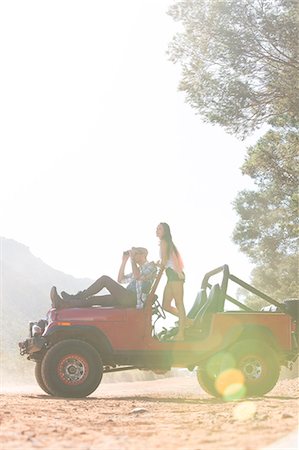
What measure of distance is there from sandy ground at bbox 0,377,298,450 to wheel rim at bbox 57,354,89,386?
1091 mm

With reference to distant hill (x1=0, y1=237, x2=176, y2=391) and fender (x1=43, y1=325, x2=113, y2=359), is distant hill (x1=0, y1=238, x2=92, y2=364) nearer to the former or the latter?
distant hill (x1=0, y1=237, x2=176, y2=391)

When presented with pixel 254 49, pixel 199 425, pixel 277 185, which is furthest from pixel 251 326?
pixel 277 185

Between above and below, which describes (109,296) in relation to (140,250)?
below

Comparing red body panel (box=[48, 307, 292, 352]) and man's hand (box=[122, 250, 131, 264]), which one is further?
man's hand (box=[122, 250, 131, 264])

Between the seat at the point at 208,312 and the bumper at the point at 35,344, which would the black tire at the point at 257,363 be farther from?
the bumper at the point at 35,344

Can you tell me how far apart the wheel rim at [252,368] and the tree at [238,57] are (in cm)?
827

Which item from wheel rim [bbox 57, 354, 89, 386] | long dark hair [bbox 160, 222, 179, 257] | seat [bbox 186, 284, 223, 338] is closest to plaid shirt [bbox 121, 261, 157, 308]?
long dark hair [bbox 160, 222, 179, 257]

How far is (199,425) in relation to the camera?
24.3 ft

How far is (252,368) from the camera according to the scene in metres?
11.8

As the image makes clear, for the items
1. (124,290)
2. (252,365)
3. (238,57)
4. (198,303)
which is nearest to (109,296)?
(124,290)

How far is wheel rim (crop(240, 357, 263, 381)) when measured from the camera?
11734mm

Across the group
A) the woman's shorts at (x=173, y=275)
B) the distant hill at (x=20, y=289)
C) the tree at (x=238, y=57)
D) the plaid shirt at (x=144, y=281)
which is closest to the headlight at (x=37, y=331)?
the plaid shirt at (x=144, y=281)

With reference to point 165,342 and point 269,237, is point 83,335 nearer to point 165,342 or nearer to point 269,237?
point 165,342

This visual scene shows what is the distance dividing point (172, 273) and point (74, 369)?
Answer: 1.96 meters
